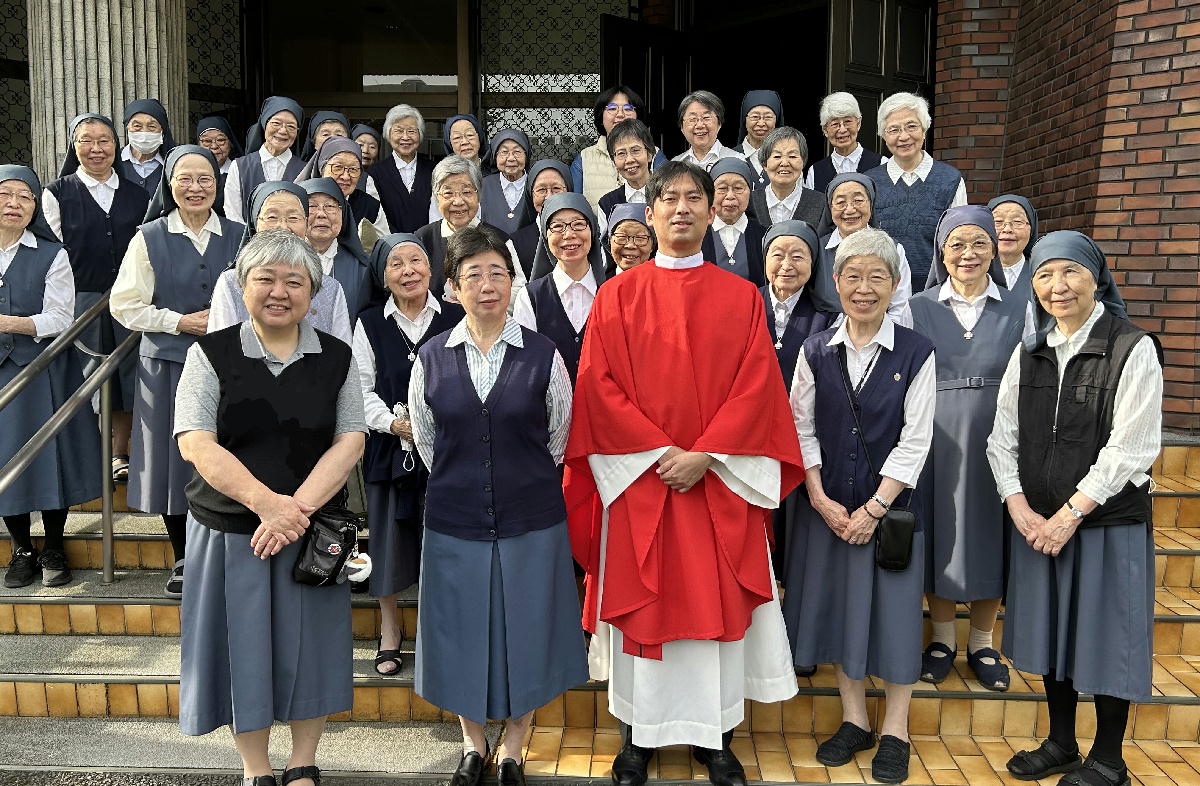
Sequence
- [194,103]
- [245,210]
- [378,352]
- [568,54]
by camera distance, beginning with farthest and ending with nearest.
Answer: [568,54] → [194,103] → [245,210] → [378,352]

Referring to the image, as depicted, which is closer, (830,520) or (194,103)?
(830,520)

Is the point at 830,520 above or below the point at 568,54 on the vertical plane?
below

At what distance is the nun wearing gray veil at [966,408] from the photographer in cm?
352

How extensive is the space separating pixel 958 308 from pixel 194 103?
8076mm

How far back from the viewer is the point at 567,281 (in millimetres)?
3650

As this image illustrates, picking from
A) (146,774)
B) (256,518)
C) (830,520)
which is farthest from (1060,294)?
(146,774)

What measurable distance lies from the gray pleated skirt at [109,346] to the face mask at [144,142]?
0.99 metres

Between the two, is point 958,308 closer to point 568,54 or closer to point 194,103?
point 568,54

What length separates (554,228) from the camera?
3.61 m

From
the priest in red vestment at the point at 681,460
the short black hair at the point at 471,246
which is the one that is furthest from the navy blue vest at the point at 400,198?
the priest in red vestment at the point at 681,460

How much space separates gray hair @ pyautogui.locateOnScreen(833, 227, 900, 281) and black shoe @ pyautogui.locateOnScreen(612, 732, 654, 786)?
1854 mm

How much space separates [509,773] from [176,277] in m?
2.50

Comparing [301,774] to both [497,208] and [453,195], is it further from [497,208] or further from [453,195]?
[497,208]

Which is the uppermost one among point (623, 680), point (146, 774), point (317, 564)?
point (317, 564)
